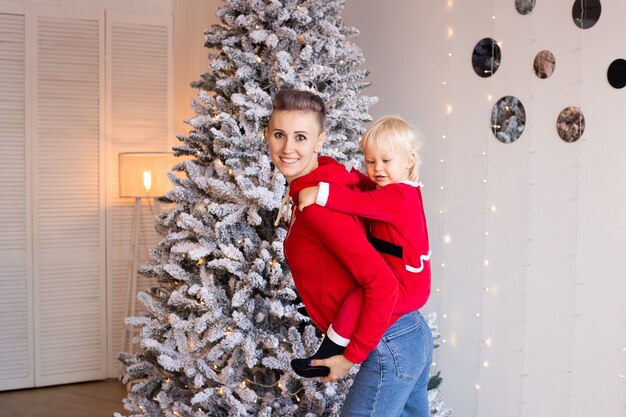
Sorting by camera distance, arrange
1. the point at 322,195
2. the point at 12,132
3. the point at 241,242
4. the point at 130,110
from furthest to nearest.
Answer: the point at 130,110, the point at 12,132, the point at 241,242, the point at 322,195

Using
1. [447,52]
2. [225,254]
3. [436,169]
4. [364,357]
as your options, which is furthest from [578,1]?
[364,357]

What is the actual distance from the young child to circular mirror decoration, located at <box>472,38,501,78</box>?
5.01 ft

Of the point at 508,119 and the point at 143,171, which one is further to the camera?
the point at 143,171

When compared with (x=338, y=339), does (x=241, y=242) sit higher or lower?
higher

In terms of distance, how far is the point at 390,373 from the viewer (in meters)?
1.78

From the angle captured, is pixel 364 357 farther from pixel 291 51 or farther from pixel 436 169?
pixel 436 169

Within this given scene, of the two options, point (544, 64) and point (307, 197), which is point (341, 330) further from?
point (544, 64)

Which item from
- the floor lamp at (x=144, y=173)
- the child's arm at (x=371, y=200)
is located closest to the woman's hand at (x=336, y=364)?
the child's arm at (x=371, y=200)

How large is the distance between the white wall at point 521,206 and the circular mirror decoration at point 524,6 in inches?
0.9

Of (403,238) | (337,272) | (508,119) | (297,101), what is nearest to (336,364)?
(337,272)

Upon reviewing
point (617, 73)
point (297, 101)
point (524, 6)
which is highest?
point (524, 6)

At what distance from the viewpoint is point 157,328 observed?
2.90 m

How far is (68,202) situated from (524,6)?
3.10 meters

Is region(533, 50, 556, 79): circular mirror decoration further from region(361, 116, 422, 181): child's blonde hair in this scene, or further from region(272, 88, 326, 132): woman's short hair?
region(272, 88, 326, 132): woman's short hair
